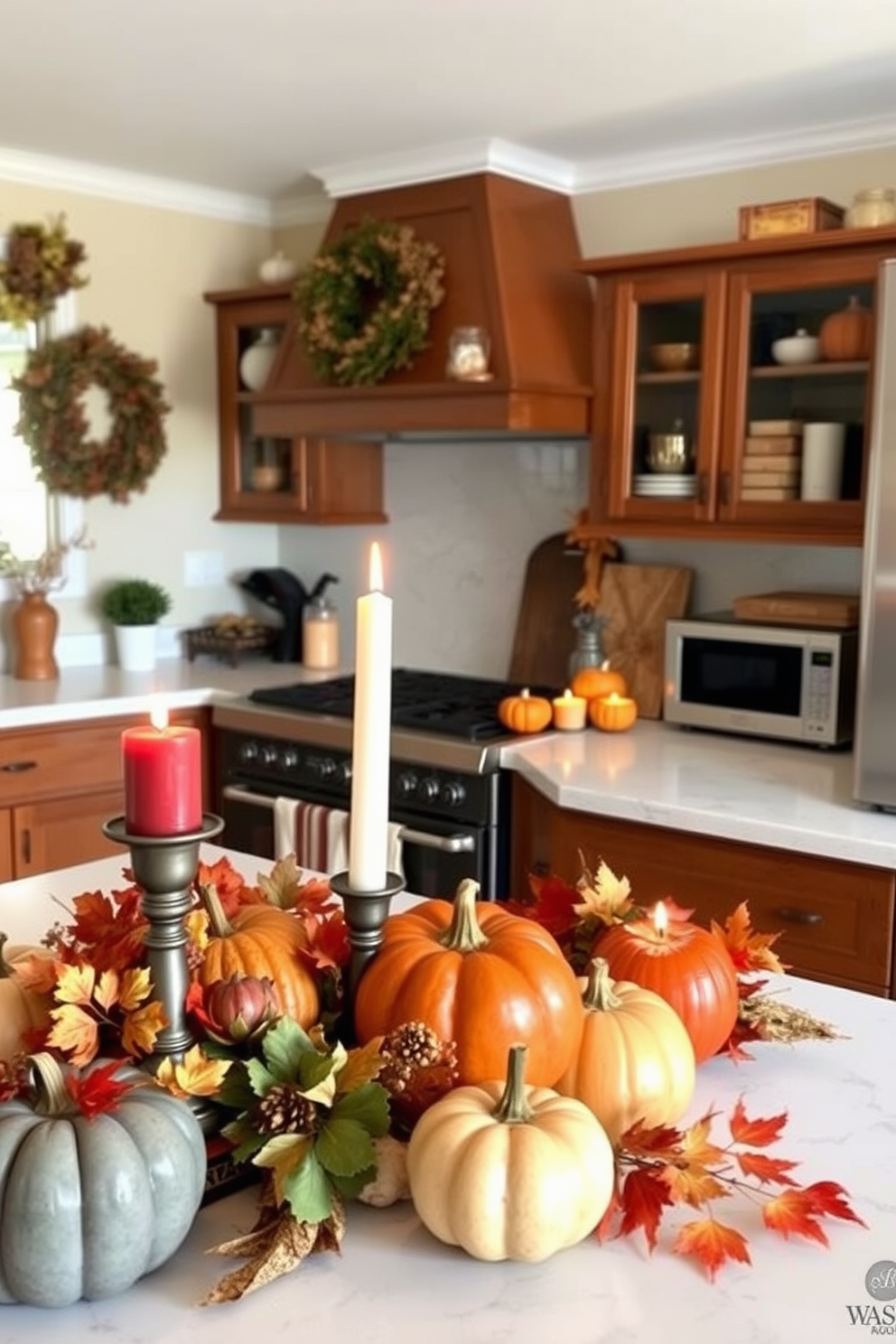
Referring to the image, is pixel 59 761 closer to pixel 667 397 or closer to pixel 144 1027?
pixel 667 397

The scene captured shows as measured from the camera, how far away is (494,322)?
330cm

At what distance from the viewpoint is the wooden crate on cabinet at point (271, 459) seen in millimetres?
4066

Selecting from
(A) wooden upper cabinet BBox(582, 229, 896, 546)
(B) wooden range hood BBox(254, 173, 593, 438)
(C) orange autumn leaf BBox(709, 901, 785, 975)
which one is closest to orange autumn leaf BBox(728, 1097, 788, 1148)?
(C) orange autumn leaf BBox(709, 901, 785, 975)

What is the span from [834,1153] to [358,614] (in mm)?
636

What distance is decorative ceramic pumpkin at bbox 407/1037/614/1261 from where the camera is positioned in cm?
93

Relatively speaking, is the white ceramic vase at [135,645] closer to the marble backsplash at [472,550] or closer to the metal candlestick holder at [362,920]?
the marble backsplash at [472,550]

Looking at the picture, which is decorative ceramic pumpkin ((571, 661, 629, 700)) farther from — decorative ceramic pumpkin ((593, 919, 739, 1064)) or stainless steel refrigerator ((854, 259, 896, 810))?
decorative ceramic pumpkin ((593, 919, 739, 1064))

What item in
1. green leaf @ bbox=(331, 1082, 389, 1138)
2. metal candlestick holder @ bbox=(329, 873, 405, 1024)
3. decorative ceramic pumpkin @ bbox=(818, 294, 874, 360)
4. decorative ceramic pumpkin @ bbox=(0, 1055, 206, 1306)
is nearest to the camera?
decorative ceramic pumpkin @ bbox=(0, 1055, 206, 1306)

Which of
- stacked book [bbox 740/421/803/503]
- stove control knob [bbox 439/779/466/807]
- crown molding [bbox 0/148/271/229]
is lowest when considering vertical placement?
stove control knob [bbox 439/779/466/807]

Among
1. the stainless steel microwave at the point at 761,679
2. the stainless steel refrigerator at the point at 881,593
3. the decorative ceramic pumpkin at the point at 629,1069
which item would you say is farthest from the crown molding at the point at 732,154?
the decorative ceramic pumpkin at the point at 629,1069

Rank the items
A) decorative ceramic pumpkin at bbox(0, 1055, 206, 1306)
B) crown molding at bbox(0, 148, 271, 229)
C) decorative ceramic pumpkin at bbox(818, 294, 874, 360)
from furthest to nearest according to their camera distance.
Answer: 1. crown molding at bbox(0, 148, 271, 229)
2. decorative ceramic pumpkin at bbox(818, 294, 874, 360)
3. decorative ceramic pumpkin at bbox(0, 1055, 206, 1306)

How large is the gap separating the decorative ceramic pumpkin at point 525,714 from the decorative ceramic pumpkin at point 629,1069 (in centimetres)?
208

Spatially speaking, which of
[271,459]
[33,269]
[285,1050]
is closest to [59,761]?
[271,459]

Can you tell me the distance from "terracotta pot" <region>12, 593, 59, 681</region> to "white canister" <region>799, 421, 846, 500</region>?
2.20 m
